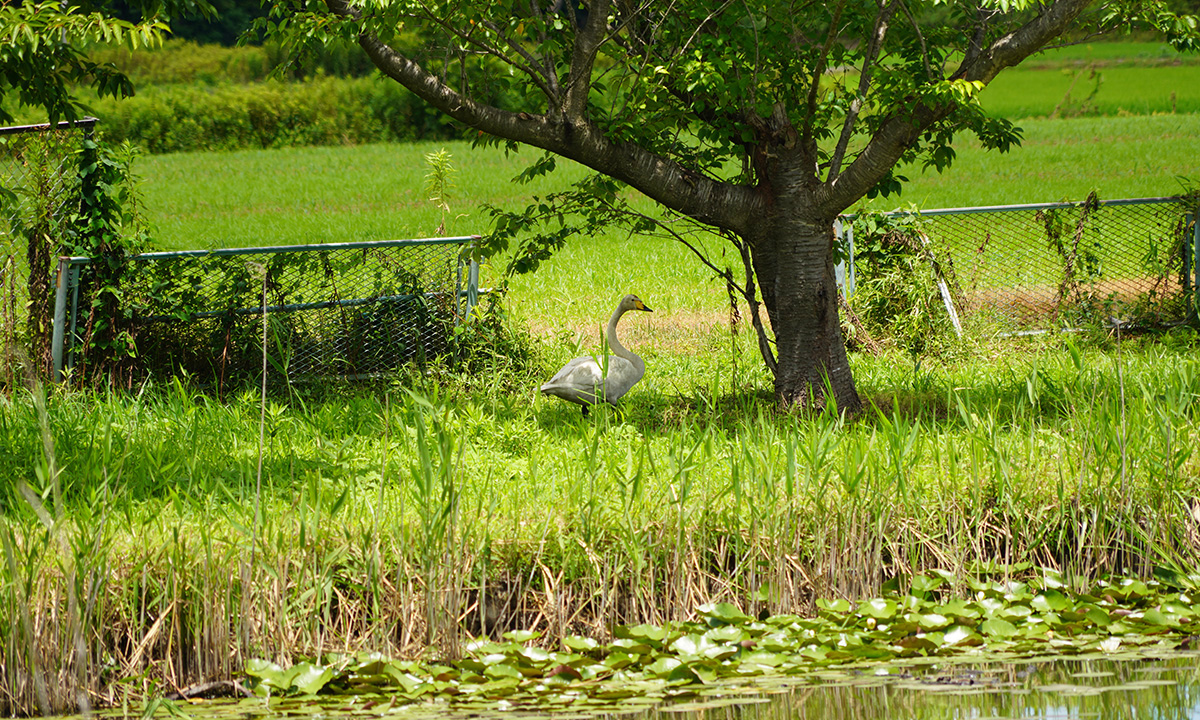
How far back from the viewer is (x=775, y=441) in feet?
17.5

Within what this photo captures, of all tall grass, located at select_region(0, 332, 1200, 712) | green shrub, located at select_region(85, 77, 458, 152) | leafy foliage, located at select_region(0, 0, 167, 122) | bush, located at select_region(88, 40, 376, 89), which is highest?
bush, located at select_region(88, 40, 376, 89)

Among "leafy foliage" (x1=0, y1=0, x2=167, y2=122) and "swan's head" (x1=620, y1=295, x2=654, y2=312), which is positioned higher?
"leafy foliage" (x1=0, y1=0, x2=167, y2=122)

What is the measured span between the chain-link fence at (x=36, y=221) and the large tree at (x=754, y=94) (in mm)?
2337

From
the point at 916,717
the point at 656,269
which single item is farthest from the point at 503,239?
the point at 656,269

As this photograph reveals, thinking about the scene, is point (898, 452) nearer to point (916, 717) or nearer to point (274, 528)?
point (916, 717)

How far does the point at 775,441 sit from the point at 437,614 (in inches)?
78.1

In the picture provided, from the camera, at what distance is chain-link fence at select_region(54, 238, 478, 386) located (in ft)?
25.4

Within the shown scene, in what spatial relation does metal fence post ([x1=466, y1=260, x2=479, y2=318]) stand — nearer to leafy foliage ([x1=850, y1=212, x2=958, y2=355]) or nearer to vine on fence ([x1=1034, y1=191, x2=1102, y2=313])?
leafy foliage ([x1=850, y1=212, x2=958, y2=355])

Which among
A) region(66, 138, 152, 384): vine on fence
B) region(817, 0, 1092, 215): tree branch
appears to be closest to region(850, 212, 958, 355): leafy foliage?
region(817, 0, 1092, 215): tree branch

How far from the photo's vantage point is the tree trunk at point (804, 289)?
6.41 meters

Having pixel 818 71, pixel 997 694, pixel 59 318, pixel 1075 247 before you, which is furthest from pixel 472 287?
pixel 997 694

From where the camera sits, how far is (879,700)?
363 centimetres

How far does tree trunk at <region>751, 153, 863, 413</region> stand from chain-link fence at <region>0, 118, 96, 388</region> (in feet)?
15.2

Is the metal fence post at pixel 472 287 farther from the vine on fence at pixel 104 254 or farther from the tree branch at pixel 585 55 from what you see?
the tree branch at pixel 585 55
